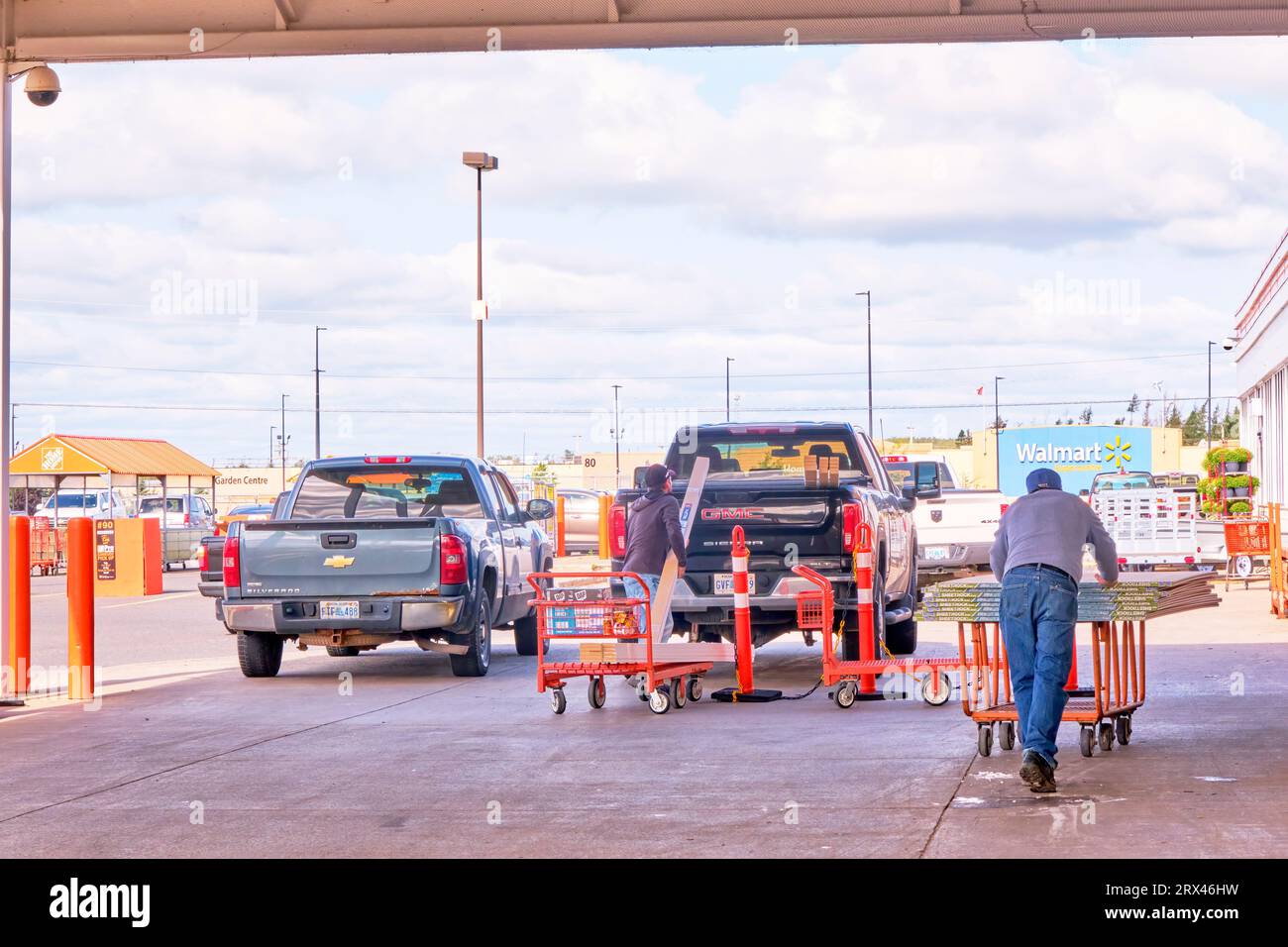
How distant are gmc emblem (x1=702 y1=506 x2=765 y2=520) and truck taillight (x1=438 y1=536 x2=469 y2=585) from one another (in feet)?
7.66

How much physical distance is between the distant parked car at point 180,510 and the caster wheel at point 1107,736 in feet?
111

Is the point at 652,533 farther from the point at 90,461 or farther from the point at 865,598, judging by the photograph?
the point at 90,461

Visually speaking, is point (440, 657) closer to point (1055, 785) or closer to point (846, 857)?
point (1055, 785)

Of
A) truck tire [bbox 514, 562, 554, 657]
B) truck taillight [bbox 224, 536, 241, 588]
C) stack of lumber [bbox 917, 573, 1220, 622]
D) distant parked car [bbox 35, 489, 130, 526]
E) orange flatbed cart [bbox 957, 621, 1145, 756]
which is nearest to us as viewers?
stack of lumber [bbox 917, 573, 1220, 622]

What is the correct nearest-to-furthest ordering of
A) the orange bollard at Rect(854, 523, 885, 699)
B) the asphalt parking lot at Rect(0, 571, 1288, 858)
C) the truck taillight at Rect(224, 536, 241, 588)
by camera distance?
the asphalt parking lot at Rect(0, 571, 1288, 858)
the orange bollard at Rect(854, 523, 885, 699)
the truck taillight at Rect(224, 536, 241, 588)

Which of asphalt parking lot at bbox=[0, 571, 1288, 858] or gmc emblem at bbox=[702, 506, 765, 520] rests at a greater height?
gmc emblem at bbox=[702, 506, 765, 520]

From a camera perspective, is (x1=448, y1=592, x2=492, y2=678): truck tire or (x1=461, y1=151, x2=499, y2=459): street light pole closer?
(x1=448, y1=592, x2=492, y2=678): truck tire

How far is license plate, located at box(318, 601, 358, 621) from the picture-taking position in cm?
1553

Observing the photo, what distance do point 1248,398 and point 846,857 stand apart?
1830 inches

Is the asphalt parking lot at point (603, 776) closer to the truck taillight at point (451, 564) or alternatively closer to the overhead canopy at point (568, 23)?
the truck taillight at point (451, 564)

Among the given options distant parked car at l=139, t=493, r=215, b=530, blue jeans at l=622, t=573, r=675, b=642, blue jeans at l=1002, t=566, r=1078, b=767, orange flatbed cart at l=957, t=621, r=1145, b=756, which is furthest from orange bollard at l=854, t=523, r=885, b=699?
distant parked car at l=139, t=493, r=215, b=530

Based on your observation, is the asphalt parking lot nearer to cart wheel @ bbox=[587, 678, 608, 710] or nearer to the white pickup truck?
cart wheel @ bbox=[587, 678, 608, 710]
